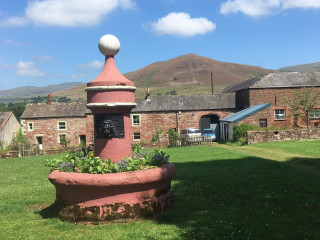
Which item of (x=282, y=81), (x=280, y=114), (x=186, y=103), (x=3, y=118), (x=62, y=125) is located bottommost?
(x=62, y=125)

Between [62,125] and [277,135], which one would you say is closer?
[277,135]

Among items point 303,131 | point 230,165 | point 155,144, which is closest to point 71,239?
point 230,165

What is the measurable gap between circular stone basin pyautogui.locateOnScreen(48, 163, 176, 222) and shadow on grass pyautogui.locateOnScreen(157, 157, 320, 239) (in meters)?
0.60

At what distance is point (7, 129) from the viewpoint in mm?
37031

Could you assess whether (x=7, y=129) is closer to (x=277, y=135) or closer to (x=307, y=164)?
(x=277, y=135)

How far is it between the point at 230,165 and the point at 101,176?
27.6 ft

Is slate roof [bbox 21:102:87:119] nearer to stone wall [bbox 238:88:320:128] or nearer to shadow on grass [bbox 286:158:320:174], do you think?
stone wall [bbox 238:88:320:128]

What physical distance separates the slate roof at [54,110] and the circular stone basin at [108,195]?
28813 mm

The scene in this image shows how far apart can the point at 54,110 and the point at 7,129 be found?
716 cm

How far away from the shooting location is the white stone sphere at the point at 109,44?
24.0 feet

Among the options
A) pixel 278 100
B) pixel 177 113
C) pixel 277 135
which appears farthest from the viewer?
pixel 177 113

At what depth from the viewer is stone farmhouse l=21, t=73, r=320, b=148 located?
31969 millimetres

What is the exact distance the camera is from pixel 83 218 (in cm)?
611

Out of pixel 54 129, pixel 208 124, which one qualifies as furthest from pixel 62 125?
Answer: pixel 208 124
